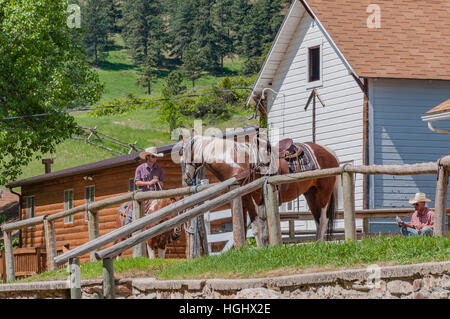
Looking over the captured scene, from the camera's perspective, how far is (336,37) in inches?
925

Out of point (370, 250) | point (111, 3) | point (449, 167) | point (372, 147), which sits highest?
point (111, 3)

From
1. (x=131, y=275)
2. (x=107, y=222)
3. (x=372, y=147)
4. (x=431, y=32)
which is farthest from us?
(x=107, y=222)

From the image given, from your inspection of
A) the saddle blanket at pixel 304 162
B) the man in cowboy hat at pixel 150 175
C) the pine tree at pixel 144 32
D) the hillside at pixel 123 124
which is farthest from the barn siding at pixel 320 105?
the pine tree at pixel 144 32

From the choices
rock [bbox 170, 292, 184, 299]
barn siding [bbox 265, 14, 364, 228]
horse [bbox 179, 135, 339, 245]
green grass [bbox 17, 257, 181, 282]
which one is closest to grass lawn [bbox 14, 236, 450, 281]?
green grass [bbox 17, 257, 181, 282]

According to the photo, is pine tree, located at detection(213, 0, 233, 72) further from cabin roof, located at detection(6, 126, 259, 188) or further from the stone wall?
the stone wall

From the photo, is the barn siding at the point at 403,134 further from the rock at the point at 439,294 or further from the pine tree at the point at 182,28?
the pine tree at the point at 182,28

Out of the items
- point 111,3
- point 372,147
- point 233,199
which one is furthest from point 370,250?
point 111,3

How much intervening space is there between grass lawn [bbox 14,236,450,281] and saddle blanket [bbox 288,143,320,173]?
185 inches

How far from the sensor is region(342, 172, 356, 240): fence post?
1015 centimetres

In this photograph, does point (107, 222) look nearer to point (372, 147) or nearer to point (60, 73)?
point (60, 73)

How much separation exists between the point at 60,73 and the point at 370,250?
2592 cm

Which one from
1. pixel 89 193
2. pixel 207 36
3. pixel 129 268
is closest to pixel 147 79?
pixel 207 36

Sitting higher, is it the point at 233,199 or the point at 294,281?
the point at 233,199

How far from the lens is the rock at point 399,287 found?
7.47 m
